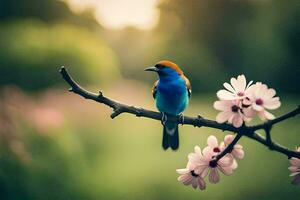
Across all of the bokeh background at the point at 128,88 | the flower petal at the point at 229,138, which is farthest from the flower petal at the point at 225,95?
the bokeh background at the point at 128,88

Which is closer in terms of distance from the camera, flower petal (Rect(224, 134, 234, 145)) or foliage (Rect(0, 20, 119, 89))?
flower petal (Rect(224, 134, 234, 145))

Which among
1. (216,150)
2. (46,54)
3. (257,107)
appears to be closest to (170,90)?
(216,150)

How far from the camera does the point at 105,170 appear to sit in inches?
53.4

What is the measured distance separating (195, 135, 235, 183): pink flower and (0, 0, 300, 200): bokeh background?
0.50 m

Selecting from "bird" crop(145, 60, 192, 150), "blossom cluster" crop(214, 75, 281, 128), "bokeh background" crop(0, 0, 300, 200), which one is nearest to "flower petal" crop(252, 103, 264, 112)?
"blossom cluster" crop(214, 75, 281, 128)

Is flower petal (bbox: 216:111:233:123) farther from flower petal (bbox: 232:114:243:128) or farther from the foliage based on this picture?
the foliage

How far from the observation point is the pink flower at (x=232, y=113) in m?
0.72

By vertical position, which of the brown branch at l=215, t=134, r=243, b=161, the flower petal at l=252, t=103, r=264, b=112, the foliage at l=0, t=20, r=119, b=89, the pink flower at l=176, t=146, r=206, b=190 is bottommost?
the pink flower at l=176, t=146, r=206, b=190

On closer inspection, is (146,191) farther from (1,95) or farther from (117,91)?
(1,95)

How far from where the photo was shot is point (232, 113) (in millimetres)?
720

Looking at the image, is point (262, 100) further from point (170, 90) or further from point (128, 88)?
point (128, 88)

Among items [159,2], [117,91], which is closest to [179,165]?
[117,91]

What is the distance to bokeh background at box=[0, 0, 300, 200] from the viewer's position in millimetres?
1343

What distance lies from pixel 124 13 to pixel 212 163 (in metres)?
0.69
